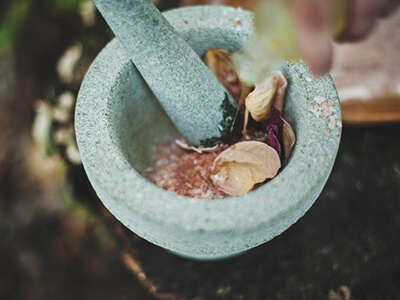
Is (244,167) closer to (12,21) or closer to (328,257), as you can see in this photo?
(328,257)

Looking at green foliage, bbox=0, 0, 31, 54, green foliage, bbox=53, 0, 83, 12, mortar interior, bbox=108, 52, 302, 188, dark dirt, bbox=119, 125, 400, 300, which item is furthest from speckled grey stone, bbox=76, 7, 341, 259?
green foliage, bbox=0, 0, 31, 54

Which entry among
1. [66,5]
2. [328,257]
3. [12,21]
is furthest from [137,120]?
[12,21]

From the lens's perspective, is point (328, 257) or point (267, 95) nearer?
point (267, 95)

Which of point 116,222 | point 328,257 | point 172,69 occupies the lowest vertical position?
point 328,257

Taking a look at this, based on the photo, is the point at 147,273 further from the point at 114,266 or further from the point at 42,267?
the point at 42,267

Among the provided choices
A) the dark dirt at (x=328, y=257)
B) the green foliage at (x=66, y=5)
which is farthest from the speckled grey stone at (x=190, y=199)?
the green foliage at (x=66, y=5)

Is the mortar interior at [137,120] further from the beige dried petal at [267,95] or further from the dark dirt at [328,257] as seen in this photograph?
the dark dirt at [328,257]
